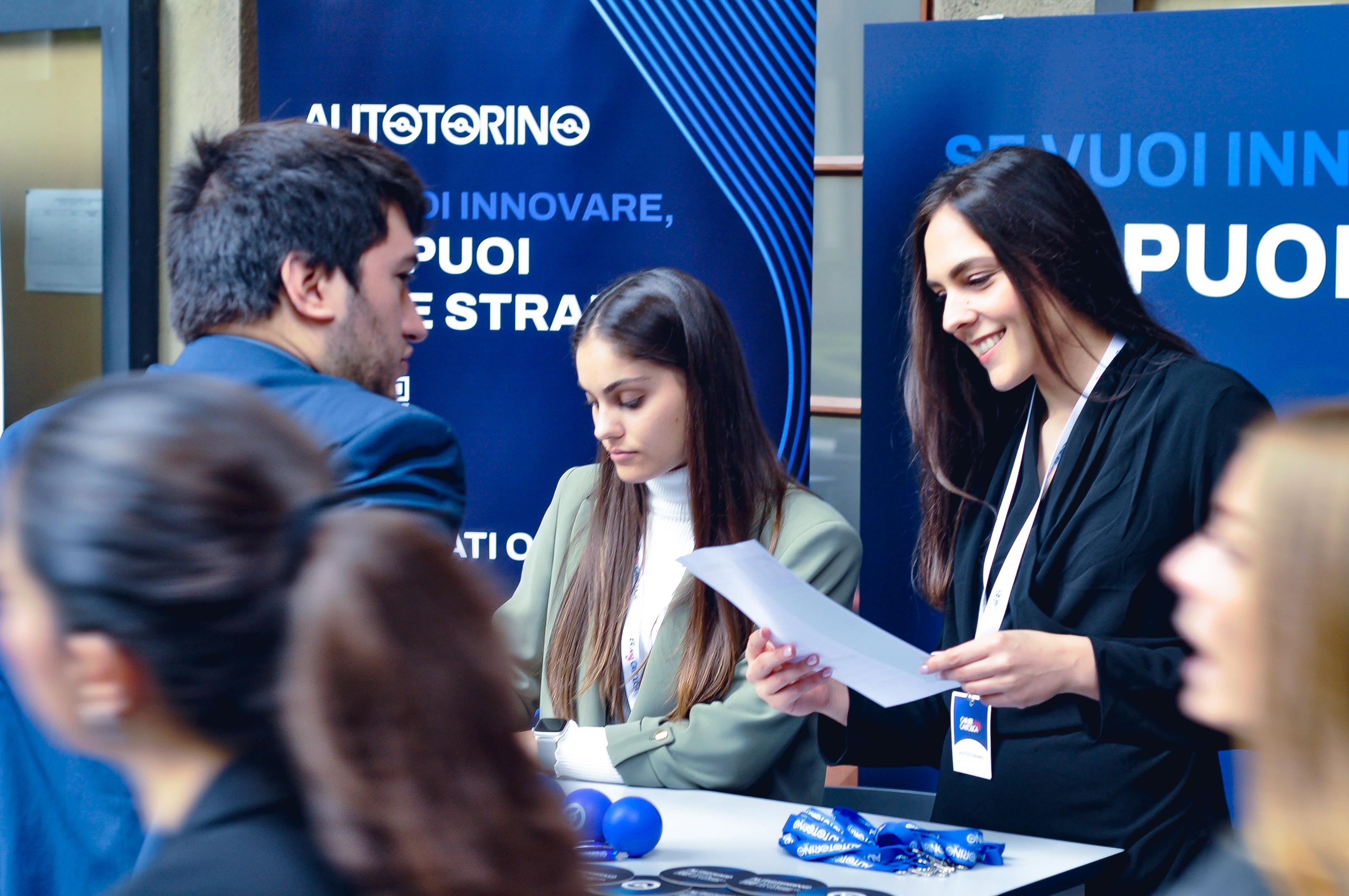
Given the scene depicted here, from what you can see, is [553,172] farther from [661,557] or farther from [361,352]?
[361,352]

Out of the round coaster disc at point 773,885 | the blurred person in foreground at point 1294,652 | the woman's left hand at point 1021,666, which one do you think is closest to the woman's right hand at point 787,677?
the woman's left hand at point 1021,666

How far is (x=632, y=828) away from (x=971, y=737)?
0.57 metres

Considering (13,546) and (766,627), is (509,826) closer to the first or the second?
(13,546)

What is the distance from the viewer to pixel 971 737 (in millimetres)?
2174

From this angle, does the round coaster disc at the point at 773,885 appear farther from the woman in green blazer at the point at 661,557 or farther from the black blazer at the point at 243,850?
the black blazer at the point at 243,850

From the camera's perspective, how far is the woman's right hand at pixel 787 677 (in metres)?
2.13

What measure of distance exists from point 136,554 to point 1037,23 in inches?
97.4

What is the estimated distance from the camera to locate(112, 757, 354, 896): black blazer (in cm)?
79

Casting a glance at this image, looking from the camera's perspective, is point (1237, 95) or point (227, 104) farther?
point (227, 104)

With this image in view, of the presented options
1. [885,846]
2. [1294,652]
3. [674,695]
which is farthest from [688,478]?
[1294,652]

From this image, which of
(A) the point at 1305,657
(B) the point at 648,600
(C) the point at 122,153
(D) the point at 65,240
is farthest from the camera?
(D) the point at 65,240

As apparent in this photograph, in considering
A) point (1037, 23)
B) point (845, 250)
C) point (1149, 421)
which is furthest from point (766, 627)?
point (845, 250)

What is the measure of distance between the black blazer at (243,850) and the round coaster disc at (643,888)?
3.43 feet

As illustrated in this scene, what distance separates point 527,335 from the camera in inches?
133
